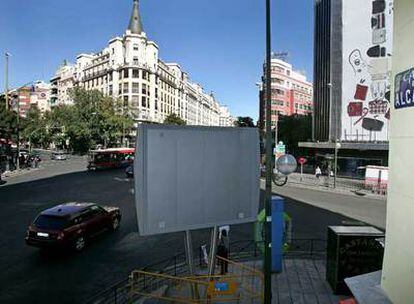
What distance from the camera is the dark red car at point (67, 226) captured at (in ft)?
43.8

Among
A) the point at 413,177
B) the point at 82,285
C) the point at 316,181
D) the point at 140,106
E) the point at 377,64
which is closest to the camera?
the point at 413,177

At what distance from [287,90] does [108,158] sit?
70556 mm

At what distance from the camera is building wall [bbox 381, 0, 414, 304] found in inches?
237

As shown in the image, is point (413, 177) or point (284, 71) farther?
point (284, 71)

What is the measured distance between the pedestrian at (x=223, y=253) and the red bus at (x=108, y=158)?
36663mm

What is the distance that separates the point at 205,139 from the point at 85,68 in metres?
115

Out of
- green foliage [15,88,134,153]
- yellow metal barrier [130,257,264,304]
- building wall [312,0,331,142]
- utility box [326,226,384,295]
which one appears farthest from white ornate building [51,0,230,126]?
utility box [326,226,384,295]

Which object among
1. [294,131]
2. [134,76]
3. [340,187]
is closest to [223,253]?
[340,187]

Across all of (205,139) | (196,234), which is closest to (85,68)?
(196,234)

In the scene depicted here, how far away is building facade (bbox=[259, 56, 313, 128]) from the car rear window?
86.2 m

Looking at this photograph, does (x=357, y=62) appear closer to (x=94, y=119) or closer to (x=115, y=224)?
(x=115, y=224)

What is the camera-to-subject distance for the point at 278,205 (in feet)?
41.1

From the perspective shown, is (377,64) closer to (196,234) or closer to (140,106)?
(196,234)

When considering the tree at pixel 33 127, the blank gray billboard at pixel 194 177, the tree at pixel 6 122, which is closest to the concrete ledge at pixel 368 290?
the blank gray billboard at pixel 194 177
